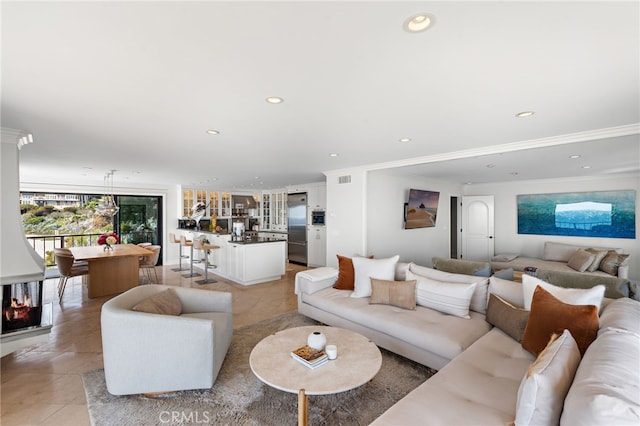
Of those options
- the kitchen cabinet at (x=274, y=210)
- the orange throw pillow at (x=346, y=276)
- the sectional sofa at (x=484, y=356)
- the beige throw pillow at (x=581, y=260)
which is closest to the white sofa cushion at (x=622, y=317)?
the sectional sofa at (x=484, y=356)

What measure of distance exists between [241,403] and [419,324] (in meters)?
1.64

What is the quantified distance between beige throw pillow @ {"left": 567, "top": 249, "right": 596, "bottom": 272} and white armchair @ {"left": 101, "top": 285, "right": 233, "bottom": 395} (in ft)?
20.0

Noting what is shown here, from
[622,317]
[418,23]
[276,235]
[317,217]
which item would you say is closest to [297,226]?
[317,217]

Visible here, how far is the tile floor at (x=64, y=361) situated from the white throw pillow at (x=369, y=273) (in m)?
1.31

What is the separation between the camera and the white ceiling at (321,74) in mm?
1247

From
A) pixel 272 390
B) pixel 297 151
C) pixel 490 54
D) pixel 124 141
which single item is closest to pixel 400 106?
pixel 490 54

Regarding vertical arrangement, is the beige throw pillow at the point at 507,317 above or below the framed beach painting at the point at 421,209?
below

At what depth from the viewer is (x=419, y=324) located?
2643 millimetres

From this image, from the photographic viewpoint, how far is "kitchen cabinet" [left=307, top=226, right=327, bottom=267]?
24.2 feet

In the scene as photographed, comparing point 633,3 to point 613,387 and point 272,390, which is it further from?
point 272,390

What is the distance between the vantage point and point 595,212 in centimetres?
593

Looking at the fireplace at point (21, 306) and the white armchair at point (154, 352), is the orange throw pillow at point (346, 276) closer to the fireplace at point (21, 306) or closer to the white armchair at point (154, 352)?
the white armchair at point (154, 352)

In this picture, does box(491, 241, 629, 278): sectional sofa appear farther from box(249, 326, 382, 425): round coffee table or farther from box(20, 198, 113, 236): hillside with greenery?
box(20, 198, 113, 236): hillside with greenery

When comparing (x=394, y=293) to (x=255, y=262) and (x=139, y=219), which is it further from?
(x=139, y=219)
